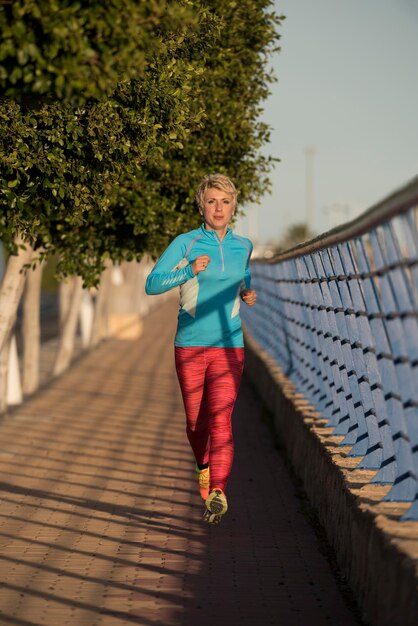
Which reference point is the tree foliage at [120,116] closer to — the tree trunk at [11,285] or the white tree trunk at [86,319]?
the tree trunk at [11,285]

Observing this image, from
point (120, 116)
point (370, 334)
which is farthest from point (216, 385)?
point (120, 116)

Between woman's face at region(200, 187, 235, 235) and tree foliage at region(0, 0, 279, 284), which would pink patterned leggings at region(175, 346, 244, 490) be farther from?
tree foliage at region(0, 0, 279, 284)

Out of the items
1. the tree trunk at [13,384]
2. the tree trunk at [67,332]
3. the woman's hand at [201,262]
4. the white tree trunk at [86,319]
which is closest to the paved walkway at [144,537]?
the woman's hand at [201,262]

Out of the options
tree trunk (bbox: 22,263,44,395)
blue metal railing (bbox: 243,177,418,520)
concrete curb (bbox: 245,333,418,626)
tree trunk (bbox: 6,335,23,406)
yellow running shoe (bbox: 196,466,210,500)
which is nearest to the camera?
concrete curb (bbox: 245,333,418,626)

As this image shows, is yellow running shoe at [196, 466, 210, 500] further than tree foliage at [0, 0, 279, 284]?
Yes

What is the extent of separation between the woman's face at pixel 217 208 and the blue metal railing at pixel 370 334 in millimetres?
614

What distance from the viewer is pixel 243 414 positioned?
56.4 feet

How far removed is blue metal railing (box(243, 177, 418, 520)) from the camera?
6.16 m

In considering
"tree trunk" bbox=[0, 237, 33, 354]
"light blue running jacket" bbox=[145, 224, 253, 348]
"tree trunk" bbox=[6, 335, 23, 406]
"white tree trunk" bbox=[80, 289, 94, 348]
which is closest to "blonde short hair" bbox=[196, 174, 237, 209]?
"light blue running jacket" bbox=[145, 224, 253, 348]

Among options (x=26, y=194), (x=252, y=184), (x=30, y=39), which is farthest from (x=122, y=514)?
(x=252, y=184)

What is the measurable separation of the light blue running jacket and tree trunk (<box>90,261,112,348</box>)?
21.4m

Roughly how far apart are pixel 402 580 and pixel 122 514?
423 centimetres

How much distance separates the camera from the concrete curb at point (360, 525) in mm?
5730

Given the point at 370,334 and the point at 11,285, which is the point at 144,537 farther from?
the point at 11,285
